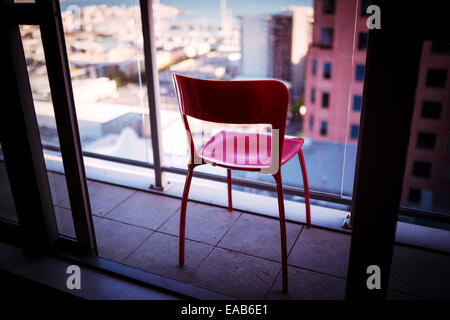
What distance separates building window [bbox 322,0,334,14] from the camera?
6.68 ft

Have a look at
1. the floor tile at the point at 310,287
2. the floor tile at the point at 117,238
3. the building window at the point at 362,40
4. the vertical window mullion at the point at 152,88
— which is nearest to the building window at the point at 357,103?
the building window at the point at 362,40

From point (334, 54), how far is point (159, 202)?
1474 millimetres

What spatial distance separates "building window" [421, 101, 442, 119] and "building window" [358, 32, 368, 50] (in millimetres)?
537

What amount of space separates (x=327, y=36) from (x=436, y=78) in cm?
86

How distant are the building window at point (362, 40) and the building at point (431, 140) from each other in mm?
520

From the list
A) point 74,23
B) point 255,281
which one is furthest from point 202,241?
point 74,23

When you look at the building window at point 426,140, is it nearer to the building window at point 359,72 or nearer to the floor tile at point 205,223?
the building window at point 359,72

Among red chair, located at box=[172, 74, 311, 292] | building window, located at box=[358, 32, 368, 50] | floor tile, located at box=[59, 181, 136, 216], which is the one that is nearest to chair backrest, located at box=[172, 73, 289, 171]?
red chair, located at box=[172, 74, 311, 292]

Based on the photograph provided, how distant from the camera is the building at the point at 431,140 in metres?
1.27

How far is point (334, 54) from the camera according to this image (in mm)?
2207

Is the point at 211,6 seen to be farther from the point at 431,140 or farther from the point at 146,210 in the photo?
the point at 431,140

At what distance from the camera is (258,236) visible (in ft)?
7.15

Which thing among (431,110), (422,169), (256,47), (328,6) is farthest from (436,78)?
(256,47)
